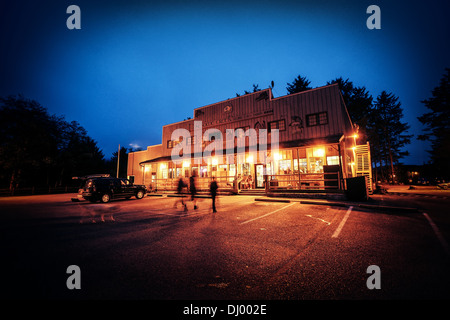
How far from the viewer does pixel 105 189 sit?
13.0 m

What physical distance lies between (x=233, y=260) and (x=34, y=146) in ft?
117

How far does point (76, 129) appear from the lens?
3188 centimetres

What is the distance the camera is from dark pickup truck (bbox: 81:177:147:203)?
40.9ft

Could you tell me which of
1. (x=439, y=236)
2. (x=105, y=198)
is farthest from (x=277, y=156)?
(x=105, y=198)

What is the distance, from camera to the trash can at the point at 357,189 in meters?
9.41

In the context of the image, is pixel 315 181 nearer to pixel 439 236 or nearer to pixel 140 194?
pixel 439 236

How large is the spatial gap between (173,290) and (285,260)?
78.3 inches

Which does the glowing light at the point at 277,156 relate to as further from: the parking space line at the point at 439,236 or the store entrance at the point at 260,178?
the parking space line at the point at 439,236

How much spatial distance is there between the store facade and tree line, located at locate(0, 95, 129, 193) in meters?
18.6

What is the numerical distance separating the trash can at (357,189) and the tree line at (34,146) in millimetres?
36425

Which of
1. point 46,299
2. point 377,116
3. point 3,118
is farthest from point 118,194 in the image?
point 377,116

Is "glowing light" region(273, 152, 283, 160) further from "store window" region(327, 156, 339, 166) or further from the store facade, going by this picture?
"store window" region(327, 156, 339, 166)

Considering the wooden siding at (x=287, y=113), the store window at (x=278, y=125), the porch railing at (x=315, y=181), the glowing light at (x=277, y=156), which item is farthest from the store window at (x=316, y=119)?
the porch railing at (x=315, y=181)
